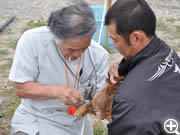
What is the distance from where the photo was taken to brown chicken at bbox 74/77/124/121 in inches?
85.0

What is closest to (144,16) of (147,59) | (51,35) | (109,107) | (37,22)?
(147,59)

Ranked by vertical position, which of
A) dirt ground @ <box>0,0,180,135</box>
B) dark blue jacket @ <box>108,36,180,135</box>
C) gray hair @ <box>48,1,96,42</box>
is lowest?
dirt ground @ <box>0,0,180,135</box>

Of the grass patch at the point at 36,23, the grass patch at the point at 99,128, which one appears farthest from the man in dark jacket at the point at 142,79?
the grass patch at the point at 36,23

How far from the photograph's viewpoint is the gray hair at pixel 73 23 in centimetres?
218

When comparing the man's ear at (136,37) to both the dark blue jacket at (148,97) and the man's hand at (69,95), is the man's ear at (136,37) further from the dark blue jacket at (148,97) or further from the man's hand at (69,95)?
the man's hand at (69,95)

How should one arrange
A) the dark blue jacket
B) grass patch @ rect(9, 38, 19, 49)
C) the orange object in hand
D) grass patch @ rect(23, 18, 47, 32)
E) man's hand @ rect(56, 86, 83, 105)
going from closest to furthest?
the dark blue jacket < man's hand @ rect(56, 86, 83, 105) < the orange object in hand < grass patch @ rect(9, 38, 19, 49) < grass patch @ rect(23, 18, 47, 32)

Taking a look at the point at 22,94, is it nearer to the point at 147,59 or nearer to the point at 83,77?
the point at 83,77

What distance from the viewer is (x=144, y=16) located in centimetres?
185

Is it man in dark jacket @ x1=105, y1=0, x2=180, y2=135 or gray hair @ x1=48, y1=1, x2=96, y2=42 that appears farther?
gray hair @ x1=48, y1=1, x2=96, y2=42

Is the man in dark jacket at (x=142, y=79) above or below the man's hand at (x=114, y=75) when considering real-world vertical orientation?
above

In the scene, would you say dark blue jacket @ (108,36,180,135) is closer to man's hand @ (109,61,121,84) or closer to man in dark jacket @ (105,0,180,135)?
man in dark jacket @ (105,0,180,135)

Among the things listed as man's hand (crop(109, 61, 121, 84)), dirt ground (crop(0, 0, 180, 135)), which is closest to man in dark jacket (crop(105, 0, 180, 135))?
man's hand (crop(109, 61, 121, 84))

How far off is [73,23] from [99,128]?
1.96m

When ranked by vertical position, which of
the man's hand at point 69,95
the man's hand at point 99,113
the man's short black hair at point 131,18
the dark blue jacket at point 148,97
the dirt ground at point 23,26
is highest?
the man's short black hair at point 131,18
